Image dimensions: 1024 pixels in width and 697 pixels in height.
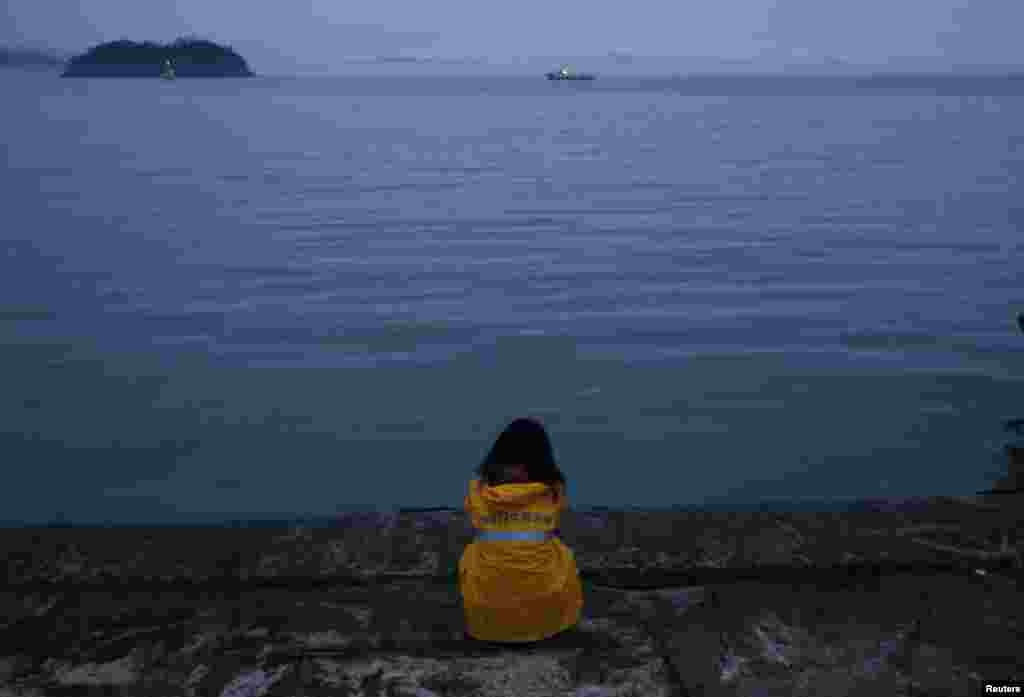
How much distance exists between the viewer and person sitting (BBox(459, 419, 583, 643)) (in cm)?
384

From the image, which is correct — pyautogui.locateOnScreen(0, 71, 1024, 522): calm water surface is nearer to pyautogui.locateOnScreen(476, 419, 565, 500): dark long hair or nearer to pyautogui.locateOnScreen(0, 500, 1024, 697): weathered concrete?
pyautogui.locateOnScreen(0, 500, 1024, 697): weathered concrete

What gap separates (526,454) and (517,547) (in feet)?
1.22

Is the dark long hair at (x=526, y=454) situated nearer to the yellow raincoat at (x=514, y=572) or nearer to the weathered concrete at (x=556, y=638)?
the yellow raincoat at (x=514, y=572)

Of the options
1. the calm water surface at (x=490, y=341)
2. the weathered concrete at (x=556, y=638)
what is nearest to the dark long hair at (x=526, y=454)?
the weathered concrete at (x=556, y=638)

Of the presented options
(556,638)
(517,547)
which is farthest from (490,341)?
(517,547)

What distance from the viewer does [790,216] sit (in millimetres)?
27484

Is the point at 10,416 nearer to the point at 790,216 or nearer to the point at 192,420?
the point at 192,420

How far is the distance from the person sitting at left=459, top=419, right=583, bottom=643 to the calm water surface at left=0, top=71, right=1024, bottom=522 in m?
5.48

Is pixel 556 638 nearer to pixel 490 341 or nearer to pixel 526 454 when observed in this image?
pixel 526 454

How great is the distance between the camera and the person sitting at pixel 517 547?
384cm

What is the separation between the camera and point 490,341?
14.7m

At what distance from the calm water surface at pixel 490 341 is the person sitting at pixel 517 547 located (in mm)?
5477

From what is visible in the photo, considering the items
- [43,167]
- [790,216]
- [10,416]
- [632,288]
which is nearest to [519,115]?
[43,167]

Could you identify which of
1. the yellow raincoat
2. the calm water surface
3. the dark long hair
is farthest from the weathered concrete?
the calm water surface
